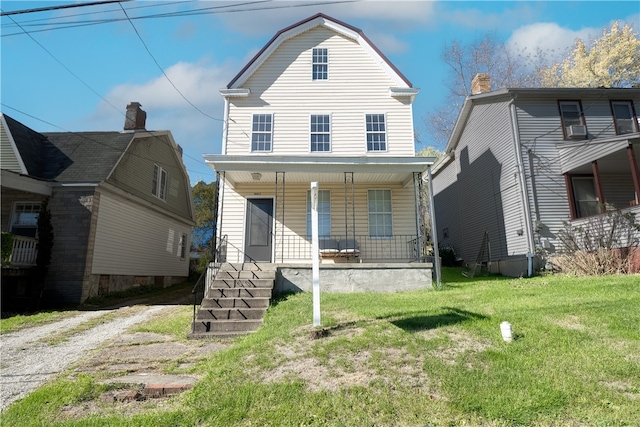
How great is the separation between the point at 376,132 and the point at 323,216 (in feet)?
11.5

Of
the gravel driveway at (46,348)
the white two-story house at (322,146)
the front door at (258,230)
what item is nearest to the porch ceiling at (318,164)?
the white two-story house at (322,146)

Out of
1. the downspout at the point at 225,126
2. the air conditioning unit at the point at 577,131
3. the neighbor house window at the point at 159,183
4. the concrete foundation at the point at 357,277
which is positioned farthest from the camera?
the neighbor house window at the point at 159,183

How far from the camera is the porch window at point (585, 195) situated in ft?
39.8

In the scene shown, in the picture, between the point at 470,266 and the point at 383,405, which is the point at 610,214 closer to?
the point at 470,266

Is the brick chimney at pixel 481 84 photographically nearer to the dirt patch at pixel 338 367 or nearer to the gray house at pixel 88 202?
the dirt patch at pixel 338 367

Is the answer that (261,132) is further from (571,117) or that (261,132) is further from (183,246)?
(571,117)

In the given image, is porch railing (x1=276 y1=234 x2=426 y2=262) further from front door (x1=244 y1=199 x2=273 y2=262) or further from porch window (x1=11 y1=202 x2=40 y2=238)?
porch window (x1=11 y1=202 x2=40 y2=238)

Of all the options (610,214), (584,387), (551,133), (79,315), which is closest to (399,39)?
(551,133)

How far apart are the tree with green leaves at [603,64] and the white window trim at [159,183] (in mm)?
24580

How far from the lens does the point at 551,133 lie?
12734 millimetres

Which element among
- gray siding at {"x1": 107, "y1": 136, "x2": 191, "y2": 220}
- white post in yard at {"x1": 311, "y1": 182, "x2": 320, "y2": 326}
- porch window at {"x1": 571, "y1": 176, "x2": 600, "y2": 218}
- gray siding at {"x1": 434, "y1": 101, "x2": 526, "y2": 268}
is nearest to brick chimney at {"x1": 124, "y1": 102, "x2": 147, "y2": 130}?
gray siding at {"x1": 107, "y1": 136, "x2": 191, "y2": 220}

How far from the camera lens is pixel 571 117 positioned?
42.7ft

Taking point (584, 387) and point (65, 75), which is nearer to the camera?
point (584, 387)

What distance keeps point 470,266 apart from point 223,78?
12.7 metres
